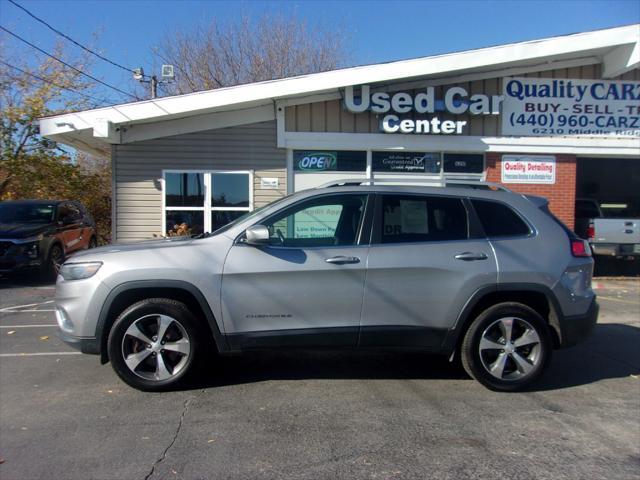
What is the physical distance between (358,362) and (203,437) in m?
2.17

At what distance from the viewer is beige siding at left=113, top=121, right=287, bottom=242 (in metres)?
10.9

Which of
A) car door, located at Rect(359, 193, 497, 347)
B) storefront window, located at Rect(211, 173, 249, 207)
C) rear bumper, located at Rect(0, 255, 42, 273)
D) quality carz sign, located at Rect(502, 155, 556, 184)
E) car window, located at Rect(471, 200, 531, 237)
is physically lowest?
rear bumper, located at Rect(0, 255, 42, 273)

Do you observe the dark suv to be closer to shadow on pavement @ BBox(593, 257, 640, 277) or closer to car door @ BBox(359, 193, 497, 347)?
car door @ BBox(359, 193, 497, 347)

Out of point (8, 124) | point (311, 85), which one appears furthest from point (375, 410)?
point (8, 124)

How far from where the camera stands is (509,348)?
4668 mm

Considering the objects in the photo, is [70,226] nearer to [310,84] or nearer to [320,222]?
[310,84]

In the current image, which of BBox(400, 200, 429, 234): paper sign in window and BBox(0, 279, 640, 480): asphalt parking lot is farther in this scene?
BBox(400, 200, 429, 234): paper sign in window

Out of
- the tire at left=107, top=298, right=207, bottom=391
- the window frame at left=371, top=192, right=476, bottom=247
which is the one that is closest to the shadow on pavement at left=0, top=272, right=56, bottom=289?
the tire at left=107, top=298, right=207, bottom=391

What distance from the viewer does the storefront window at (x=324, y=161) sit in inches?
436

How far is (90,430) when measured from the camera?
12.8ft

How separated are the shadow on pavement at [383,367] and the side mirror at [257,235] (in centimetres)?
121

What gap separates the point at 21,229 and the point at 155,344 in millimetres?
8041

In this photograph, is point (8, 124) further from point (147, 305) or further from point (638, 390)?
point (638, 390)

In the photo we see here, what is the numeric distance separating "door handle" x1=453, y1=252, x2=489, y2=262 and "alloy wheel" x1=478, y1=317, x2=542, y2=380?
1.89 feet
